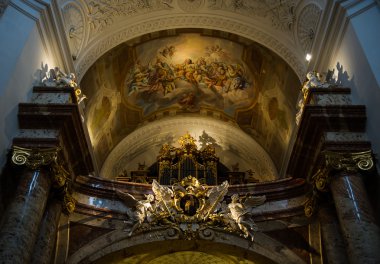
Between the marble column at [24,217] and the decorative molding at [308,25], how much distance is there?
744cm

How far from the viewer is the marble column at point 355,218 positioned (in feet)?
24.8

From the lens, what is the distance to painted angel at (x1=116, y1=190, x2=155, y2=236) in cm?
1050

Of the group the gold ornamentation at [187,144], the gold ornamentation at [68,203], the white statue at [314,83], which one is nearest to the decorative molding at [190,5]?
the white statue at [314,83]

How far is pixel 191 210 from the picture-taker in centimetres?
A: 1088

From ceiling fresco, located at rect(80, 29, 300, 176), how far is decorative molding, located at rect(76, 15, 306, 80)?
584 millimetres

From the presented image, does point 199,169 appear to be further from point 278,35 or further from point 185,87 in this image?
point 278,35

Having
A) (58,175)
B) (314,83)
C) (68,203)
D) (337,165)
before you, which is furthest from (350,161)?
(68,203)

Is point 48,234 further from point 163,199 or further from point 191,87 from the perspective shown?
point 191,87

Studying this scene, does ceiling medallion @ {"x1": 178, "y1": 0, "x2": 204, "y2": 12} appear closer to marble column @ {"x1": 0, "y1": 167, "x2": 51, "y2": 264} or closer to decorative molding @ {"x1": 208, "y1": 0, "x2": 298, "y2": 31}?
decorative molding @ {"x1": 208, "y1": 0, "x2": 298, "y2": 31}

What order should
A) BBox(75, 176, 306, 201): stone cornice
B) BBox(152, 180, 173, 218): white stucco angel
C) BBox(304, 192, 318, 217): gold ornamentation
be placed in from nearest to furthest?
1. BBox(304, 192, 318, 217): gold ornamentation
2. BBox(152, 180, 173, 218): white stucco angel
3. BBox(75, 176, 306, 201): stone cornice

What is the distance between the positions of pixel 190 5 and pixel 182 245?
7300 millimetres

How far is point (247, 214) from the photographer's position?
1070 cm

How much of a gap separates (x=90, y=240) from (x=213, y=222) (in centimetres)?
286

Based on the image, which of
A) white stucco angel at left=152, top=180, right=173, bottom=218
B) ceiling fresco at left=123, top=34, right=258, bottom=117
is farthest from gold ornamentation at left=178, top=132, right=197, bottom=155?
white stucco angel at left=152, top=180, right=173, bottom=218
